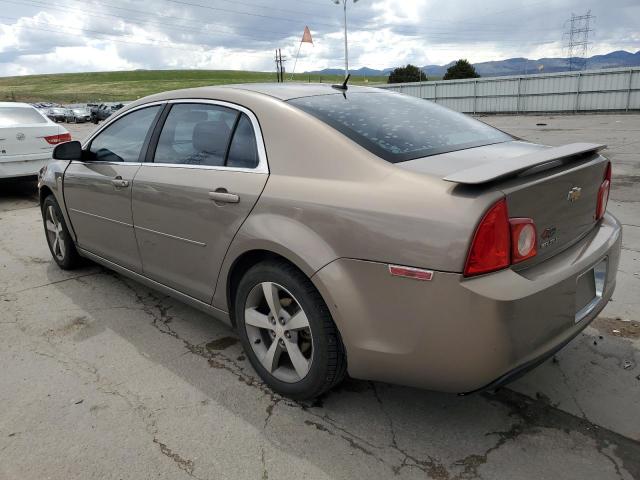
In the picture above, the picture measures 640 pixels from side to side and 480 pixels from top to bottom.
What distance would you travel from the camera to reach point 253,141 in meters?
2.79

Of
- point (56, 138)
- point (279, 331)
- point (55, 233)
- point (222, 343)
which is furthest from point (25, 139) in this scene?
point (279, 331)

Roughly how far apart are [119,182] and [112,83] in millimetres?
111276

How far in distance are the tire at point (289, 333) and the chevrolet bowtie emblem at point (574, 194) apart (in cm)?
120

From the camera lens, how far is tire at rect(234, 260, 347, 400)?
95.1 inches

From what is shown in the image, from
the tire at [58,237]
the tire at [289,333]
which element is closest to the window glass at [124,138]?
the tire at [58,237]

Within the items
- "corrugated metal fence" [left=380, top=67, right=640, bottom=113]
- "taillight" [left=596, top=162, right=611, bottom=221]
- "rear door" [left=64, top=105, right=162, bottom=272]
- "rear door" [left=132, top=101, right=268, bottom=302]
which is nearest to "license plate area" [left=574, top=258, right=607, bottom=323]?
"taillight" [left=596, top=162, right=611, bottom=221]

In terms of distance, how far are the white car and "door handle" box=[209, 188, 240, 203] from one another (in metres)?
6.89

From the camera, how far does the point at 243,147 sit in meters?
2.83

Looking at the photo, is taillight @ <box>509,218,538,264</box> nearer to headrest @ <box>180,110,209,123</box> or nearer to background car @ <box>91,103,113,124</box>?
headrest @ <box>180,110,209,123</box>

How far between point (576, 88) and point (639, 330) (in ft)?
85.7

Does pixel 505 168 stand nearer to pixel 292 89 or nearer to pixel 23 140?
pixel 292 89

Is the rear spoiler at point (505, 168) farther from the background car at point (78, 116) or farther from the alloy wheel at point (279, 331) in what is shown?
the background car at point (78, 116)

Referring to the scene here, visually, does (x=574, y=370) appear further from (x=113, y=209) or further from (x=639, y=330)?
(x=113, y=209)

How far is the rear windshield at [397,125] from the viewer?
8.29ft
